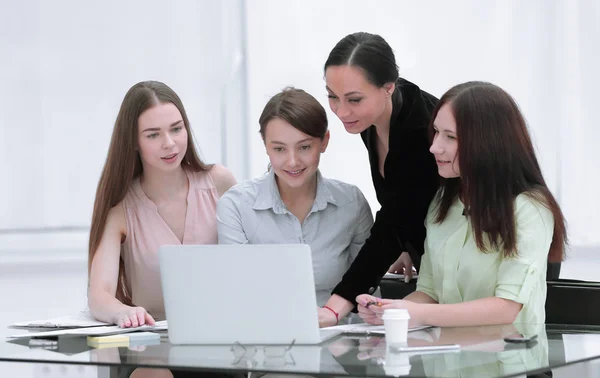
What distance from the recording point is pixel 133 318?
2.18 metres

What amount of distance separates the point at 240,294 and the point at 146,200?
87cm

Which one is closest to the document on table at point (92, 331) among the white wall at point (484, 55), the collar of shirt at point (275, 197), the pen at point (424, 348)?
the collar of shirt at point (275, 197)

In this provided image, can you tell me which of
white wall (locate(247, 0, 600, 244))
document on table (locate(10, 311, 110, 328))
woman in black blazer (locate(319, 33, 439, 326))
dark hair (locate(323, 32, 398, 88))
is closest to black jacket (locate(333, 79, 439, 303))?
woman in black blazer (locate(319, 33, 439, 326))

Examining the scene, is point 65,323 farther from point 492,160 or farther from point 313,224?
point 492,160

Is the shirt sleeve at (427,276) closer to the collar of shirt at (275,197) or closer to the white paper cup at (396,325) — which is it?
the collar of shirt at (275,197)

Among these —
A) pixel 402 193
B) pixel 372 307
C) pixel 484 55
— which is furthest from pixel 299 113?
pixel 484 55

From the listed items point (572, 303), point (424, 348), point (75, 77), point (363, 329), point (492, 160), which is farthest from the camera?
point (75, 77)

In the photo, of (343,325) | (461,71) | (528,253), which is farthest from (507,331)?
(461,71)

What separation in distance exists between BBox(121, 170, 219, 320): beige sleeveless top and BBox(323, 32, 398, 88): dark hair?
1.91 feet

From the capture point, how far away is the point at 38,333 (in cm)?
211

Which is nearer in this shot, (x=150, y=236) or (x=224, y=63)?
(x=150, y=236)

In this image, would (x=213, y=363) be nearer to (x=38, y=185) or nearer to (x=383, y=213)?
(x=383, y=213)

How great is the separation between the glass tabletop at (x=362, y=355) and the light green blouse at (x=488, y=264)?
0.45 ft

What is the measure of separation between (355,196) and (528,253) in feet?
1.92
